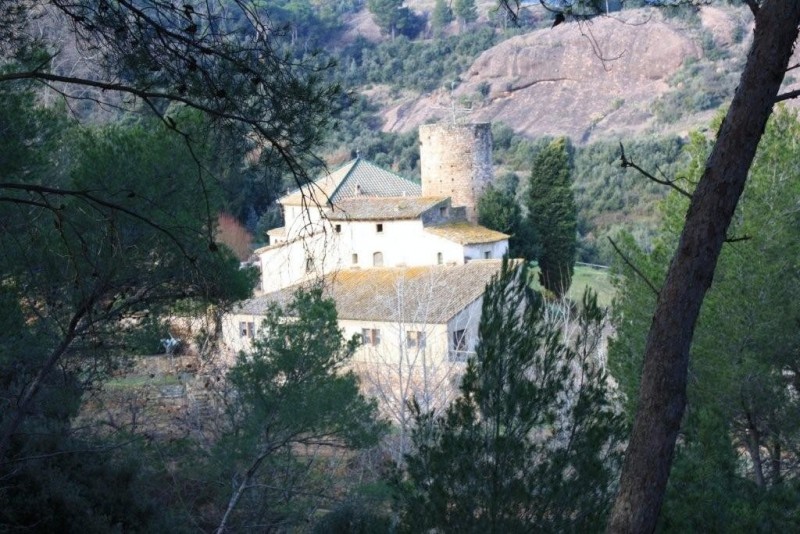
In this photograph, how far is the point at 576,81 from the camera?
169 feet

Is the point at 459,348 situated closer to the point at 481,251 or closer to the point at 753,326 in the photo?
the point at 481,251

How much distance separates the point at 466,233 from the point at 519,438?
22087mm

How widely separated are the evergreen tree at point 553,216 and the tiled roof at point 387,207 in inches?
106

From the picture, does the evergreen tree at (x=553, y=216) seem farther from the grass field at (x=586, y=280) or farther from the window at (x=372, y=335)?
the window at (x=372, y=335)

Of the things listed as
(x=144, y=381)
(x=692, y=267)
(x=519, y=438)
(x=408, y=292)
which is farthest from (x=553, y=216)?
(x=692, y=267)

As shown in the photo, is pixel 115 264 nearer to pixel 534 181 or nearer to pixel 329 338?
pixel 329 338

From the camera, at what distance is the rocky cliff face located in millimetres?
48719

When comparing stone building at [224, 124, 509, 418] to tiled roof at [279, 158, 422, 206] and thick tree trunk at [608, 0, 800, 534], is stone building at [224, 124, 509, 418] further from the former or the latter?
thick tree trunk at [608, 0, 800, 534]

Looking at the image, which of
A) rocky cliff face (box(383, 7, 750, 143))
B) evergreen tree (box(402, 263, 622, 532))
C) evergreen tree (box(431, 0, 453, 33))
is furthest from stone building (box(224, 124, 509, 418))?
evergreen tree (box(431, 0, 453, 33))

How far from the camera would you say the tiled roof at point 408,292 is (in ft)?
72.3

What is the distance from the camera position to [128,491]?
7.83 metres

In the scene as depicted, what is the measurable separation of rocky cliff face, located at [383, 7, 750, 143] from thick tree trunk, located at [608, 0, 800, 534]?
4422 centimetres

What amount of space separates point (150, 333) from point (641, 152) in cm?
3256

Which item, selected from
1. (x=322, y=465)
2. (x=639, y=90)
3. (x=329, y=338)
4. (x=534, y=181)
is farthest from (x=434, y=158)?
(x=639, y=90)
